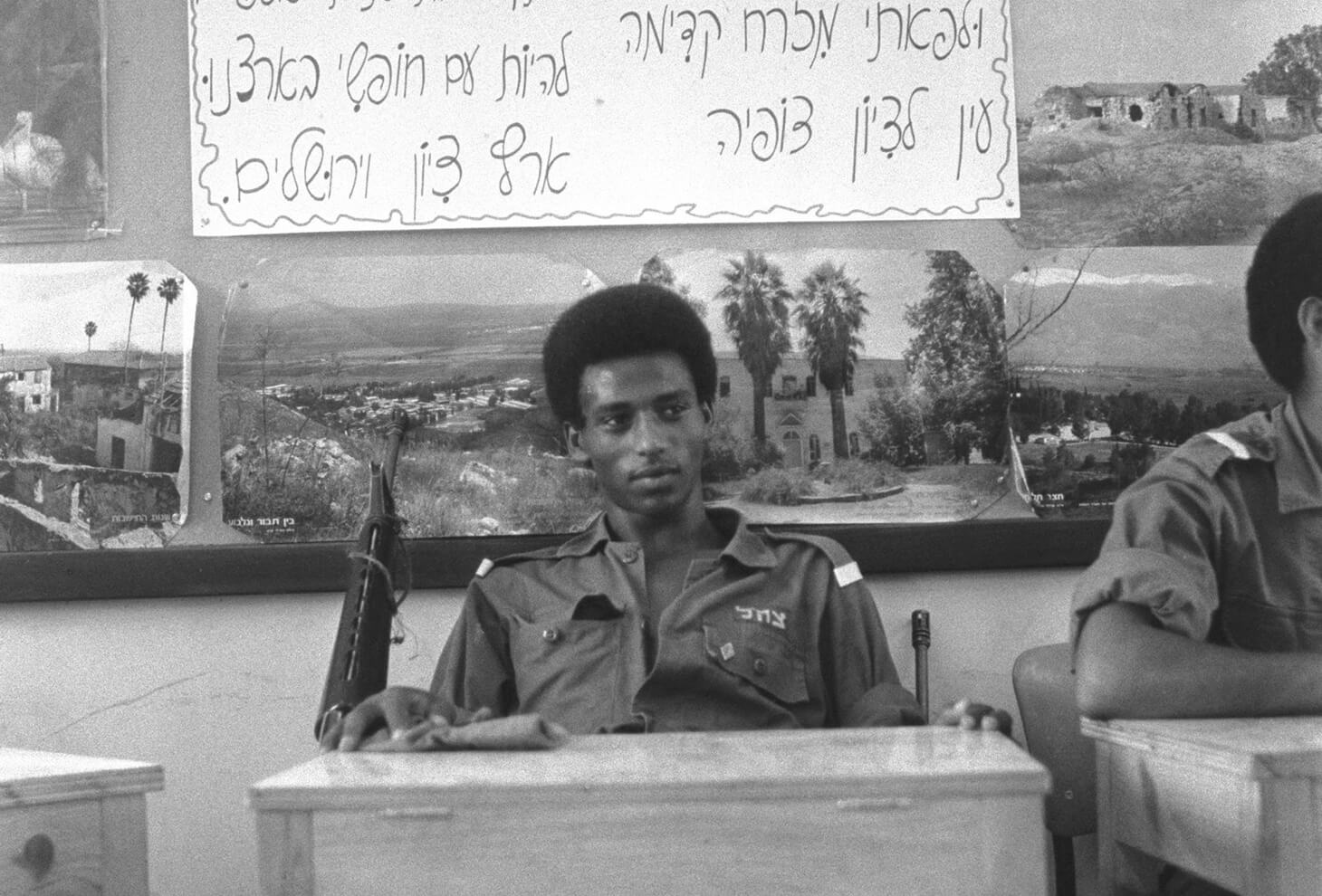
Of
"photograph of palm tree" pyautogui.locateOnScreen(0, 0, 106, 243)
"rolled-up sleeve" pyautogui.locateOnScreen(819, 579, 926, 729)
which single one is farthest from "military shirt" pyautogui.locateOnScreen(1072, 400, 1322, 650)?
"photograph of palm tree" pyautogui.locateOnScreen(0, 0, 106, 243)

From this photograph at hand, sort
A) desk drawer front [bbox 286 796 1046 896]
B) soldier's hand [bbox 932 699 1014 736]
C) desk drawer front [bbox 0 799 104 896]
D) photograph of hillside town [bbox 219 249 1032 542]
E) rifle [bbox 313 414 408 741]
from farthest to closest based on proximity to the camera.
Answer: photograph of hillside town [bbox 219 249 1032 542], rifle [bbox 313 414 408 741], soldier's hand [bbox 932 699 1014 736], desk drawer front [bbox 0 799 104 896], desk drawer front [bbox 286 796 1046 896]

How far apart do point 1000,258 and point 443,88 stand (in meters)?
0.99

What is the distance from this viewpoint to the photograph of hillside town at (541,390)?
7.80ft

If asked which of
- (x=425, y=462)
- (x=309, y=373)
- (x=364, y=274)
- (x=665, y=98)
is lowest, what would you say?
(x=425, y=462)

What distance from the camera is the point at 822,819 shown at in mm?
1292

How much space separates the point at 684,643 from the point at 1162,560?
681mm

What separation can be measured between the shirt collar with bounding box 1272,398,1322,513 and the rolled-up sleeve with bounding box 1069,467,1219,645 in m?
0.12

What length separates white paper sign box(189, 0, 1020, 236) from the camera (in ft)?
7.89

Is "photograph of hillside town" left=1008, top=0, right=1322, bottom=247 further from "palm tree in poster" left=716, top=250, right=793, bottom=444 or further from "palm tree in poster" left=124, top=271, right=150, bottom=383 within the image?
"palm tree in poster" left=124, top=271, right=150, bottom=383

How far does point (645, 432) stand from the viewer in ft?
7.12

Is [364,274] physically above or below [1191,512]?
above

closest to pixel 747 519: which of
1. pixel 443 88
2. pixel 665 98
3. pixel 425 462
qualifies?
pixel 425 462

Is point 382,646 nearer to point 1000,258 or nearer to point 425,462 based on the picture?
point 425,462

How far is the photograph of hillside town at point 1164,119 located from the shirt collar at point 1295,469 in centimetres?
55
